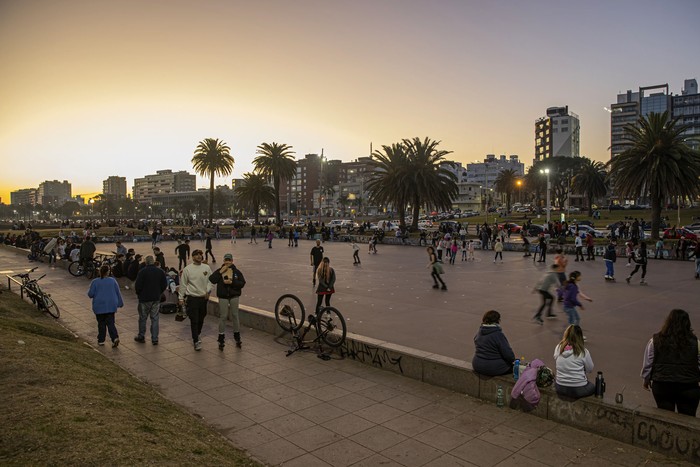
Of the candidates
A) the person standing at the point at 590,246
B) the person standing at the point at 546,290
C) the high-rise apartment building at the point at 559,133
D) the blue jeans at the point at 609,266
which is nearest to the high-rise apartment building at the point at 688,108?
the high-rise apartment building at the point at 559,133

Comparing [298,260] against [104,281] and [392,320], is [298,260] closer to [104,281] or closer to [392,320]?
[392,320]

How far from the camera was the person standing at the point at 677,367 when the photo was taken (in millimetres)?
5105

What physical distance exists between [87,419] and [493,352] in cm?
500

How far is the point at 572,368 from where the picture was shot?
566cm

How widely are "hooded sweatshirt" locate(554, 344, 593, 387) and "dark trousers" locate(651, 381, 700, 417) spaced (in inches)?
27.8

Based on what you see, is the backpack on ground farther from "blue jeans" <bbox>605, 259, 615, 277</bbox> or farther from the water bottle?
"blue jeans" <bbox>605, 259, 615, 277</bbox>

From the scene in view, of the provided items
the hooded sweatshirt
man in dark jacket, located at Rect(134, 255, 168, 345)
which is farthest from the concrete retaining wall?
man in dark jacket, located at Rect(134, 255, 168, 345)

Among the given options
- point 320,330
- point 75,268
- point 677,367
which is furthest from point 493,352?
point 75,268

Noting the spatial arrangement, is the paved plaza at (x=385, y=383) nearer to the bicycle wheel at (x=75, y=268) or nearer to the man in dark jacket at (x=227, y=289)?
the man in dark jacket at (x=227, y=289)

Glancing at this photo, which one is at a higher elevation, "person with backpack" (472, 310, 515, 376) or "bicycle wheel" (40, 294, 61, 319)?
"person with backpack" (472, 310, 515, 376)

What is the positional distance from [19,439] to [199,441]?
1647 mm

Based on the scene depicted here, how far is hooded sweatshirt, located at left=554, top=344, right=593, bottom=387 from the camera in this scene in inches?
223

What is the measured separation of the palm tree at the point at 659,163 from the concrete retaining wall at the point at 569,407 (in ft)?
99.2

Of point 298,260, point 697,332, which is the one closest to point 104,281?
point 697,332
